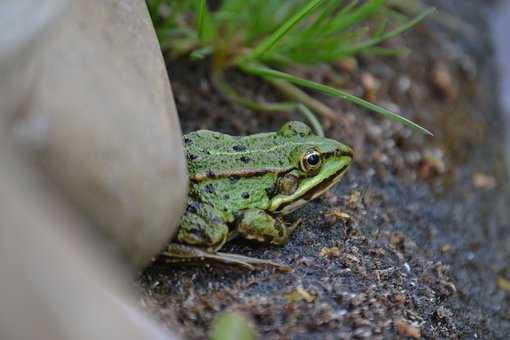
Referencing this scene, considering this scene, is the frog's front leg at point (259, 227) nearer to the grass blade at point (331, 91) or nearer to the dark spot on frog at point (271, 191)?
the dark spot on frog at point (271, 191)

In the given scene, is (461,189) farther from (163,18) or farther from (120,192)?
(120,192)

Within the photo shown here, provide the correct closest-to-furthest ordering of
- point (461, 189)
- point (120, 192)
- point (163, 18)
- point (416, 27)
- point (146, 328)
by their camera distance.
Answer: point (146, 328) < point (120, 192) < point (163, 18) < point (461, 189) < point (416, 27)

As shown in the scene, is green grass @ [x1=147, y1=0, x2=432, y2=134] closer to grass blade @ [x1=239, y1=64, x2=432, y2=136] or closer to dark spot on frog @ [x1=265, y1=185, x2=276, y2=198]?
grass blade @ [x1=239, y1=64, x2=432, y2=136]

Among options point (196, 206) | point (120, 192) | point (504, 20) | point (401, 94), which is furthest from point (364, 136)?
point (504, 20)

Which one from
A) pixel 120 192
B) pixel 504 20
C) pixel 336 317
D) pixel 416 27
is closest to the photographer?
pixel 120 192

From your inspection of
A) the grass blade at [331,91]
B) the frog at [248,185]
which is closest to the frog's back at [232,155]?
the frog at [248,185]
